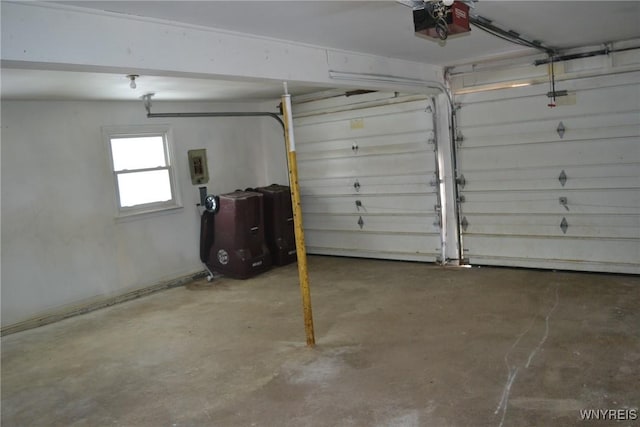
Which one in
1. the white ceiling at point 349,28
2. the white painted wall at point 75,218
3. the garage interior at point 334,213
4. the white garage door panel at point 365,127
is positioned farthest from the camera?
the white garage door panel at point 365,127

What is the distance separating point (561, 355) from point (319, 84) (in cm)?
289

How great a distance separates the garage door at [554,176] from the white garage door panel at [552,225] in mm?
10

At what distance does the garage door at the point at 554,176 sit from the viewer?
17.3 ft

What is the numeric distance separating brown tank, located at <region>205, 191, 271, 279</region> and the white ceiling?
62.5 inches

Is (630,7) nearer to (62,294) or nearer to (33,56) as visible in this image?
(33,56)

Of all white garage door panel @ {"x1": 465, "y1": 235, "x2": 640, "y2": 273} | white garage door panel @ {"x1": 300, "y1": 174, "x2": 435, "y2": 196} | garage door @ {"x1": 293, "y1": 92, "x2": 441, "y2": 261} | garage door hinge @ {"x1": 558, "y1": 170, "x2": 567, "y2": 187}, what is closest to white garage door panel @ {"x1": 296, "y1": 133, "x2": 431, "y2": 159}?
garage door @ {"x1": 293, "y1": 92, "x2": 441, "y2": 261}

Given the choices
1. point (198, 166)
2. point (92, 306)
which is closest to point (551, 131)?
point (198, 166)

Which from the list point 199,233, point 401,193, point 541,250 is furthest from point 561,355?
point 199,233

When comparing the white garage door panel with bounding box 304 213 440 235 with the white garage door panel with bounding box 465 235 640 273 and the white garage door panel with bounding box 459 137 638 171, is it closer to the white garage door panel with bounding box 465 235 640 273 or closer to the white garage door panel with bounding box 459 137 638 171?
the white garage door panel with bounding box 465 235 640 273

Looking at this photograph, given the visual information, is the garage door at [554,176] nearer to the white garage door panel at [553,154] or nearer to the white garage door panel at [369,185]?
the white garage door panel at [553,154]

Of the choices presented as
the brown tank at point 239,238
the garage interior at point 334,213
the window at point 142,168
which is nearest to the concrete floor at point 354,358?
the garage interior at point 334,213

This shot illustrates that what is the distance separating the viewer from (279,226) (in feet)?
24.0

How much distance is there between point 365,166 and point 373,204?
0.56 meters

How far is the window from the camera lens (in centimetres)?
642
